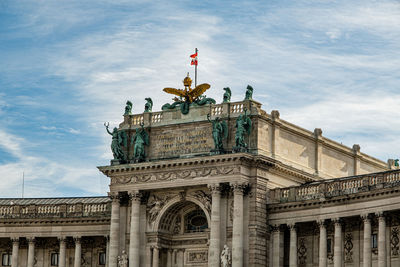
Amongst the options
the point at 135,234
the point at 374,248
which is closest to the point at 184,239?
the point at 135,234

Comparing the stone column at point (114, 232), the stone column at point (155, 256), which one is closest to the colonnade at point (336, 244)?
the stone column at point (155, 256)

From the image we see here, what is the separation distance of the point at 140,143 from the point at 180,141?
11.6 ft

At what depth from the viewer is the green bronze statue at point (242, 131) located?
9519cm

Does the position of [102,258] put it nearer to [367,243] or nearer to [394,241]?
[367,243]

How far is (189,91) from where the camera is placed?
10075 centimetres

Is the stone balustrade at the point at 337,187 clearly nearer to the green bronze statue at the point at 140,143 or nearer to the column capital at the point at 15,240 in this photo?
the green bronze statue at the point at 140,143

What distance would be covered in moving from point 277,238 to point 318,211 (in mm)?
4738

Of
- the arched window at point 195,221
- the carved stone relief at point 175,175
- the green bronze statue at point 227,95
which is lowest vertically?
the arched window at point 195,221

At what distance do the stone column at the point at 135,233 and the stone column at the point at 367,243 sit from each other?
20.1 meters

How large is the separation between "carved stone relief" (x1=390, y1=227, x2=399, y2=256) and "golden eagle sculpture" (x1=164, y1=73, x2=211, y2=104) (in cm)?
2148

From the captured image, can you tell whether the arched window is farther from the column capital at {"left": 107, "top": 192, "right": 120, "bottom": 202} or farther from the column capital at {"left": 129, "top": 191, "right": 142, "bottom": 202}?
the column capital at {"left": 107, "top": 192, "right": 120, "bottom": 202}

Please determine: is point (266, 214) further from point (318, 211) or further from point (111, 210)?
point (111, 210)

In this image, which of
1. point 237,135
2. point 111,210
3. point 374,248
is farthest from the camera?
point 111,210

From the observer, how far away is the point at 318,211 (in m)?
93.2
